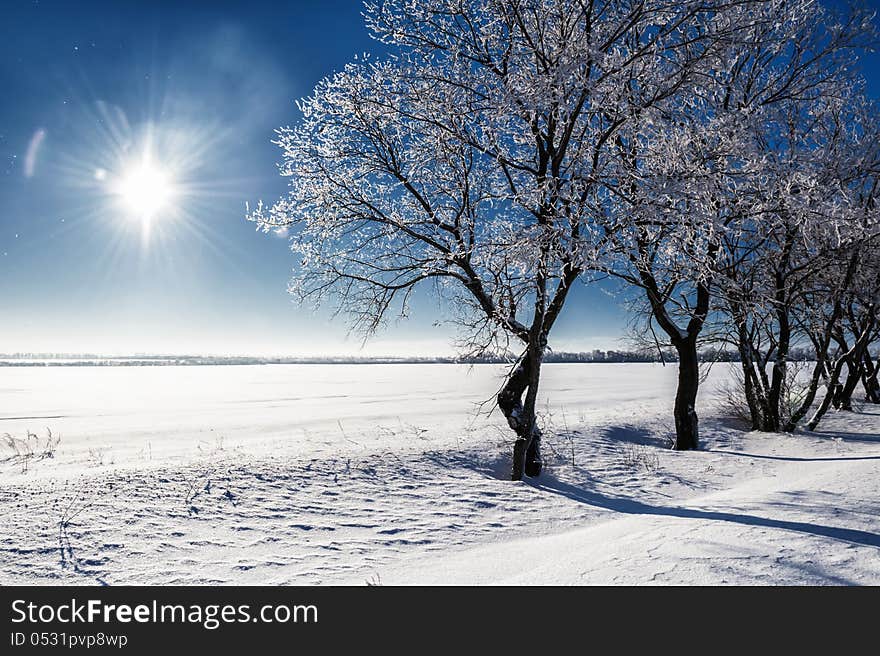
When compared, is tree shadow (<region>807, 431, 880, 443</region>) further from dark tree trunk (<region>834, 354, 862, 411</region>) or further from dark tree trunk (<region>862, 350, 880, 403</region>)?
dark tree trunk (<region>862, 350, 880, 403</region>)

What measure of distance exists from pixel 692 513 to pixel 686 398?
629 centimetres

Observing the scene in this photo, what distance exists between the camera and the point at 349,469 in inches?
316

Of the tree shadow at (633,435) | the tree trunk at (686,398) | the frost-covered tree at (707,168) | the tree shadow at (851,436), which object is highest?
the frost-covered tree at (707,168)

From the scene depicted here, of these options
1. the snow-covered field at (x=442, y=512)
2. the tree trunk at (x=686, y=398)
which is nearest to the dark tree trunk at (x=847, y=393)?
the snow-covered field at (x=442, y=512)

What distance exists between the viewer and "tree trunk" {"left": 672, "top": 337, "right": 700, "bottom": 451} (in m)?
11.6

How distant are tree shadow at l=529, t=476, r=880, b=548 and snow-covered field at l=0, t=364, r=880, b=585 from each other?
0.03 meters

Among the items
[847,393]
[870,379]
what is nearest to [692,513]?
[847,393]

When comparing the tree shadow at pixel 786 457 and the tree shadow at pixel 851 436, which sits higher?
the tree shadow at pixel 786 457

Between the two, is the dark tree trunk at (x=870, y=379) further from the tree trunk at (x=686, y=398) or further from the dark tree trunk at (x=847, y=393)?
the tree trunk at (x=686, y=398)

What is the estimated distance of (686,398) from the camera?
11797mm

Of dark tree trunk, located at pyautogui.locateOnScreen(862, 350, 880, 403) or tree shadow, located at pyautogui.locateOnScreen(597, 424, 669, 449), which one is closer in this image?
tree shadow, located at pyautogui.locateOnScreen(597, 424, 669, 449)

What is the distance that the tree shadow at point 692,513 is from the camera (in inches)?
185

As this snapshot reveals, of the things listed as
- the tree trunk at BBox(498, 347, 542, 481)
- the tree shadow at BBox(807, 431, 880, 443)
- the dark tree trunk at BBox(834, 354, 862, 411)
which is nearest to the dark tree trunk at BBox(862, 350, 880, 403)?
the dark tree trunk at BBox(834, 354, 862, 411)

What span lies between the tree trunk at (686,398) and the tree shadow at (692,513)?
482cm
